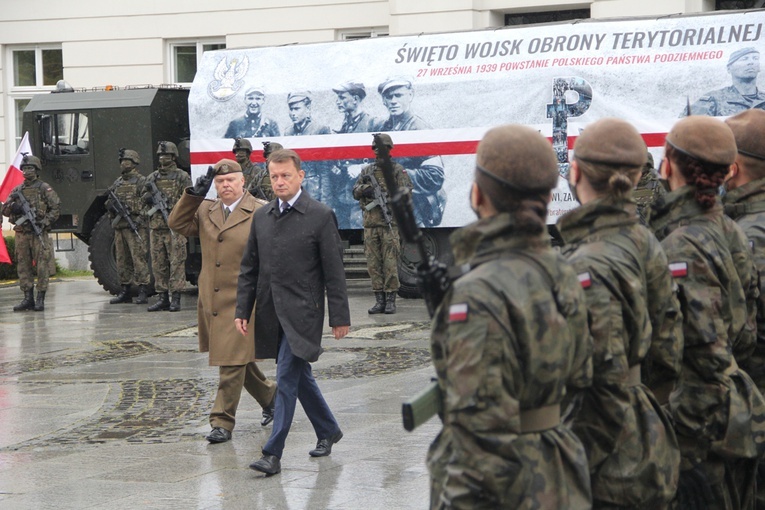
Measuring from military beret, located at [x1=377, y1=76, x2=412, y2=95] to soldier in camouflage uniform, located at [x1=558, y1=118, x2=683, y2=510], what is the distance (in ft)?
44.0

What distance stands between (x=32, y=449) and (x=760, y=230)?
5071 mm

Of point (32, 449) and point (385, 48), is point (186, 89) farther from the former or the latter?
point (32, 449)

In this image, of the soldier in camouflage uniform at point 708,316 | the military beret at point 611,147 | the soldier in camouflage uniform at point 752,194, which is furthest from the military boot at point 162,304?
the military beret at point 611,147

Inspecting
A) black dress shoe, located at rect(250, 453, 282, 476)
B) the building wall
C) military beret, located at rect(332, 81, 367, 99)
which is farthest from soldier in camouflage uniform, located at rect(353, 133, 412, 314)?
black dress shoe, located at rect(250, 453, 282, 476)

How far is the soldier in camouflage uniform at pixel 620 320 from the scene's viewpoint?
3.92 m

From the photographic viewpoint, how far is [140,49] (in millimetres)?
24953

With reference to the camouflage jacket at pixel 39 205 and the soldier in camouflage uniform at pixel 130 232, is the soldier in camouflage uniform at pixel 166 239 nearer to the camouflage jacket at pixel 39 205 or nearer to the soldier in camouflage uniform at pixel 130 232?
the soldier in camouflage uniform at pixel 130 232

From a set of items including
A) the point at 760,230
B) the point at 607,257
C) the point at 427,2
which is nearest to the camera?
the point at 607,257

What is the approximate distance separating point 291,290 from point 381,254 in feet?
31.2

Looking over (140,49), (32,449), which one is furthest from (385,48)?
(32,449)

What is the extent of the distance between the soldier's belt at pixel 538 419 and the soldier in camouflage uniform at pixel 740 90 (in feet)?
41.2

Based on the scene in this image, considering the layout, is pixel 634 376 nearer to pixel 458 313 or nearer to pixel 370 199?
pixel 458 313

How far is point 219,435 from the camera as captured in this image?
8109 millimetres

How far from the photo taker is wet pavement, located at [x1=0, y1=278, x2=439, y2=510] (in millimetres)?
6746
